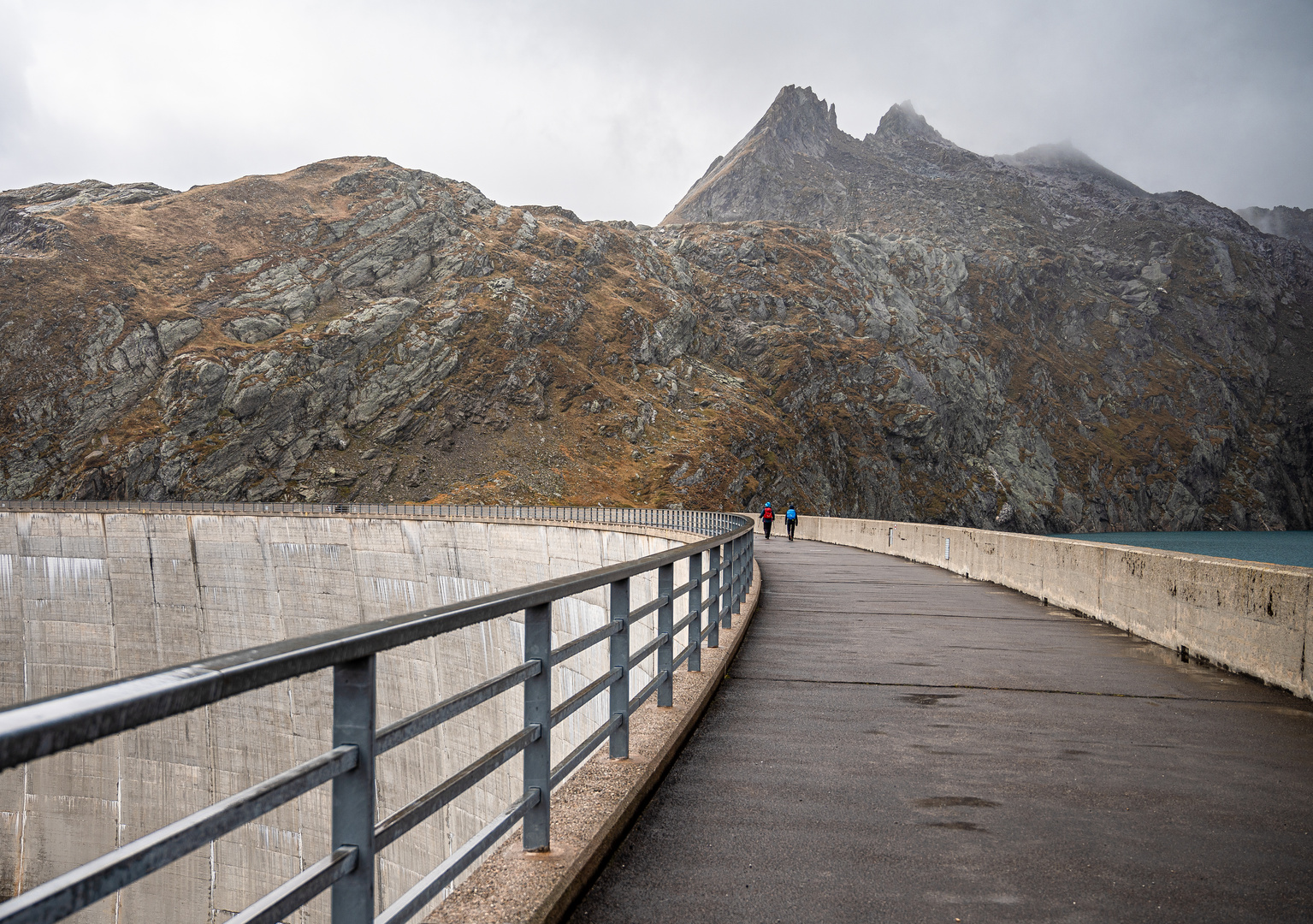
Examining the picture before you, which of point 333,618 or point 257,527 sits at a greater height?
point 257,527

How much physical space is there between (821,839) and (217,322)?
3698 inches

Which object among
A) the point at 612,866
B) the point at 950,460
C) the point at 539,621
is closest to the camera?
the point at 539,621

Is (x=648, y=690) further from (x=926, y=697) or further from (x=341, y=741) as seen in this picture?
Answer: (x=341, y=741)

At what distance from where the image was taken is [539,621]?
366 cm

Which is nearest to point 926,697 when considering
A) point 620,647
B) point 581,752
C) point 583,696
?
point 620,647

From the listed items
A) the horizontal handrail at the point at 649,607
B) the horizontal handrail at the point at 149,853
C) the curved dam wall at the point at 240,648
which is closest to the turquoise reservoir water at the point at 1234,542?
the curved dam wall at the point at 240,648

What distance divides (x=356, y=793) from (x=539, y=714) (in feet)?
4.39

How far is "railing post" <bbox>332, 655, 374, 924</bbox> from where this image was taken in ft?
7.49

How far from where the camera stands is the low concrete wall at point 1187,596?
7.96 m

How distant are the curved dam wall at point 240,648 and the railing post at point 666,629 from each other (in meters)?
16.0

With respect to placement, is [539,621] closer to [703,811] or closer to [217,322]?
[703,811]

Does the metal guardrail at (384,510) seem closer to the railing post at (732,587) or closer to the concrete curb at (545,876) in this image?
the railing post at (732,587)

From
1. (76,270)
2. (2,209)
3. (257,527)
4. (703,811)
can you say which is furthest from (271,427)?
(703,811)

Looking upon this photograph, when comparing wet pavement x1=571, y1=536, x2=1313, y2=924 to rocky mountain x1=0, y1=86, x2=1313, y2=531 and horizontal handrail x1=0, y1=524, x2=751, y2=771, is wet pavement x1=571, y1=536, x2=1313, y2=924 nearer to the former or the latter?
horizontal handrail x1=0, y1=524, x2=751, y2=771
